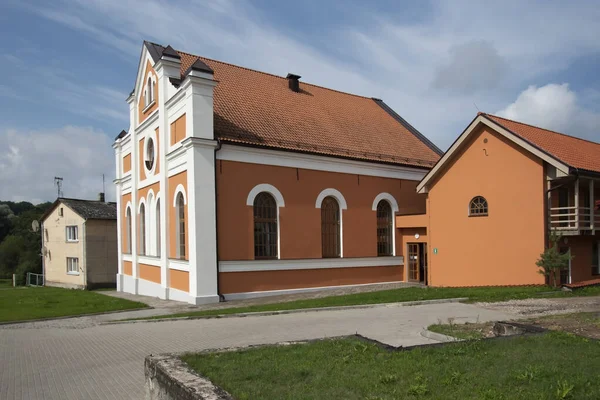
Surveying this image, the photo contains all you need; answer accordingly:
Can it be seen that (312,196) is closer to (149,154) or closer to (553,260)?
(149,154)

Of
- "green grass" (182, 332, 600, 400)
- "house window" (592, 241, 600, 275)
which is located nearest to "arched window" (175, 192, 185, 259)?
"green grass" (182, 332, 600, 400)

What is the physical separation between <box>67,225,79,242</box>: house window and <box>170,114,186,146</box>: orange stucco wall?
54.3 feet

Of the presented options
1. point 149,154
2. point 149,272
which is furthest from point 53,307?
point 149,154

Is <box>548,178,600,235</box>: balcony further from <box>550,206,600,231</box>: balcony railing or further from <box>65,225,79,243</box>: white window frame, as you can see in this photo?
<box>65,225,79,243</box>: white window frame

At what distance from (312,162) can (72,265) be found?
2123 centimetres

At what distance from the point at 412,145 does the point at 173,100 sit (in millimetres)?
13392

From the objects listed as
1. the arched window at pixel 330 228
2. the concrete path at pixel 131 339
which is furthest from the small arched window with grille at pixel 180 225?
the arched window at pixel 330 228

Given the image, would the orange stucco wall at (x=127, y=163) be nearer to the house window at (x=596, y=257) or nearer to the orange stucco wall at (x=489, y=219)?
the orange stucco wall at (x=489, y=219)

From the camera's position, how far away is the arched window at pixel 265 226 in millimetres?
19234

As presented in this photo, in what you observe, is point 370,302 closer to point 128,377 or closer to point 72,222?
point 128,377

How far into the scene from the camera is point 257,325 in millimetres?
12086

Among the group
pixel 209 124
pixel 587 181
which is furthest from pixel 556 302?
pixel 209 124

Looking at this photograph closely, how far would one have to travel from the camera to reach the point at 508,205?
1797 centimetres

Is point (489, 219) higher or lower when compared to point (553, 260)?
higher
